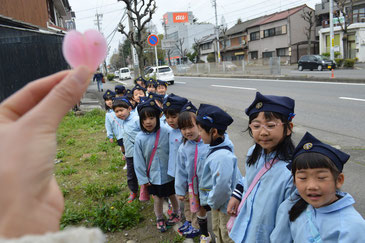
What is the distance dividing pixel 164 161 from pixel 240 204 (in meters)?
1.44

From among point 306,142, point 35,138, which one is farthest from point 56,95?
point 306,142

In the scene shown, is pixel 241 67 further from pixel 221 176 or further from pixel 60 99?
pixel 60 99

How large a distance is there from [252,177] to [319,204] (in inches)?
24.8

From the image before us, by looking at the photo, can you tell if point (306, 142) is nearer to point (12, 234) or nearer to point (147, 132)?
point (12, 234)

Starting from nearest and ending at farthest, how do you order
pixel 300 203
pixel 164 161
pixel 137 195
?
pixel 300 203, pixel 164 161, pixel 137 195

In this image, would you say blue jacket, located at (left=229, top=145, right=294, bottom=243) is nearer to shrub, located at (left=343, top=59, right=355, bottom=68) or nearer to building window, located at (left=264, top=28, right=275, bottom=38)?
shrub, located at (left=343, top=59, right=355, bottom=68)

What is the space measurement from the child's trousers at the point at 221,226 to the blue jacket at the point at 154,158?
89 centimetres

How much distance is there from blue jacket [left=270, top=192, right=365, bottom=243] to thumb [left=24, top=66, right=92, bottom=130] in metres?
1.54

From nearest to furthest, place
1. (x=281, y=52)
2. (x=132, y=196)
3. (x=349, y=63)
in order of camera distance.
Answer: (x=132, y=196) < (x=349, y=63) < (x=281, y=52)

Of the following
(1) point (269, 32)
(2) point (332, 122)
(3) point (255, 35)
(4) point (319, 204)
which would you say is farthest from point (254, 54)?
(4) point (319, 204)

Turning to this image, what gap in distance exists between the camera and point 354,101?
945 cm

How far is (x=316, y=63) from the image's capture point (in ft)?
77.3

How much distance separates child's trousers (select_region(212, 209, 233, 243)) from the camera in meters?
2.67

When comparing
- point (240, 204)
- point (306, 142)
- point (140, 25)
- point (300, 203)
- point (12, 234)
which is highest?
point (140, 25)
